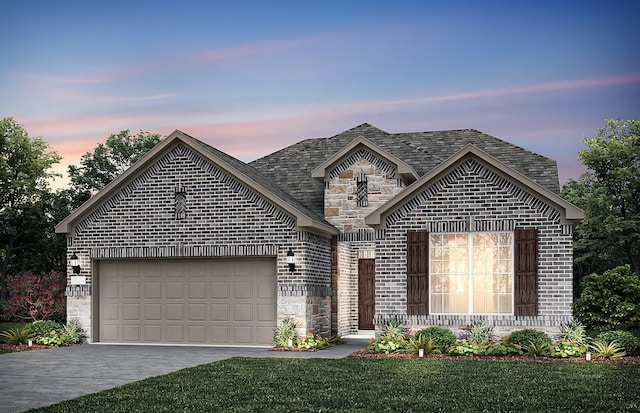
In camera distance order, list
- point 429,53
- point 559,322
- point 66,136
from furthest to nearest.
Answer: point 66,136 < point 429,53 < point 559,322

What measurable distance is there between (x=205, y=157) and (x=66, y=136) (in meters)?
19.8

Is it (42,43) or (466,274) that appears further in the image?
(42,43)

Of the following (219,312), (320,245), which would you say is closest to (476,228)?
(320,245)

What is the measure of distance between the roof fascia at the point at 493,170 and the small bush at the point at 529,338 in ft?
8.92

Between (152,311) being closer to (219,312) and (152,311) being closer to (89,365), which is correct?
(219,312)

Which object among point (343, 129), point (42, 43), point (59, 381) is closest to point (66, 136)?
point (42, 43)

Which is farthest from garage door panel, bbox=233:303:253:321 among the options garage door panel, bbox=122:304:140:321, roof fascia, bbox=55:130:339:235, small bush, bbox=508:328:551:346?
small bush, bbox=508:328:551:346

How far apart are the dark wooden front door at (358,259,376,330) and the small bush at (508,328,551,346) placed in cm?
799

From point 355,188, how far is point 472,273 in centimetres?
576

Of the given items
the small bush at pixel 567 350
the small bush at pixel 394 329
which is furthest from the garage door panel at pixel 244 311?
the small bush at pixel 567 350

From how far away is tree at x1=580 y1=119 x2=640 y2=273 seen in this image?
37.5 metres

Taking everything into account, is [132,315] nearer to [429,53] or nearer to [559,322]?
[559,322]

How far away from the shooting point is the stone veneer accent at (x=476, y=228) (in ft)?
60.4

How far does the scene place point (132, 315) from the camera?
22.0m
